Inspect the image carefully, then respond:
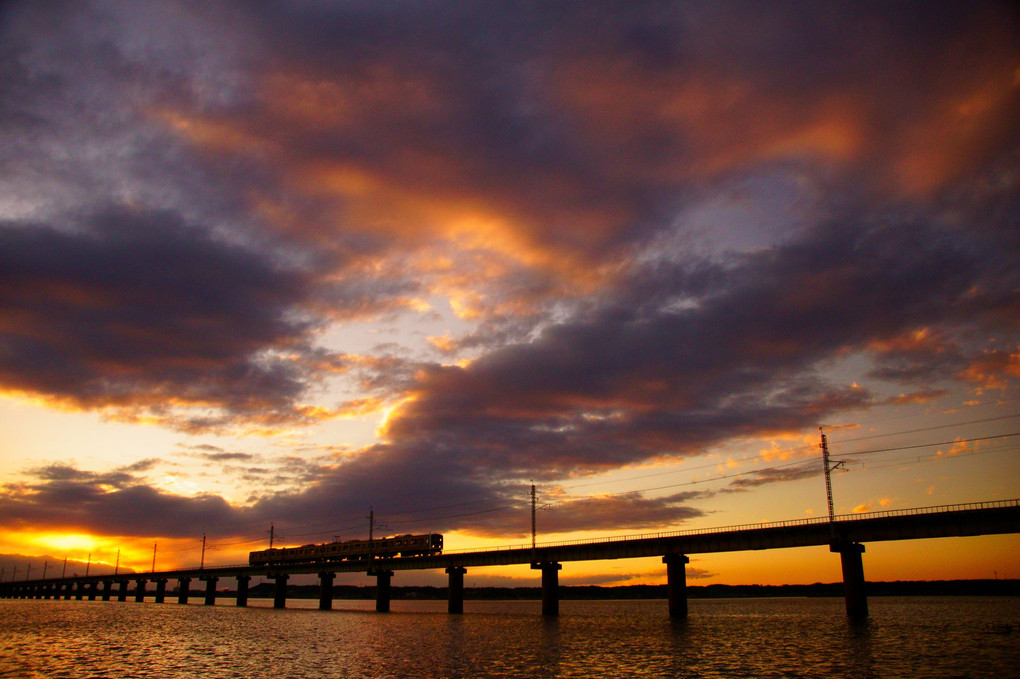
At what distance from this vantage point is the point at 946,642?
54031 millimetres

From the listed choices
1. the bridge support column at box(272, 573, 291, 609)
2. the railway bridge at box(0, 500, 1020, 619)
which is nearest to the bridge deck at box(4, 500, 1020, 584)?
the railway bridge at box(0, 500, 1020, 619)

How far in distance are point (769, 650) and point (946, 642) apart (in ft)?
52.6

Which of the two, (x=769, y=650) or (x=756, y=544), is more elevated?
(x=756, y=544)

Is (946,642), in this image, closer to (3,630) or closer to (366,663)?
(366,663)

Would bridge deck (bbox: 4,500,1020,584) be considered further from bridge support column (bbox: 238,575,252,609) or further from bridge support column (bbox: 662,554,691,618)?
bridge support column (bbox: 238,575,252,609)

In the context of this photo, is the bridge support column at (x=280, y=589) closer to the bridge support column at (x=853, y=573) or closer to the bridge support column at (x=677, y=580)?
the bridge support column at (x=677, y=580)

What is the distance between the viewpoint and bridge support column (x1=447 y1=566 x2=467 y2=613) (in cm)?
11538

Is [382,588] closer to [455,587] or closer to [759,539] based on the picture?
[455,587]

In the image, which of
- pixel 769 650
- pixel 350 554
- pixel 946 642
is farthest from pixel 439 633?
pixel 350 554

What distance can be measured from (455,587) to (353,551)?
25020 mm

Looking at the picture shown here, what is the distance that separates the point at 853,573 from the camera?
248ft

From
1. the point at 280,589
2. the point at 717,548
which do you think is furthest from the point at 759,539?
the point at 280,589

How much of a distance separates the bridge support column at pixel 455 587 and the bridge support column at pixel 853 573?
6089 centimetres

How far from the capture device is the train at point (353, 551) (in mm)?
118188
